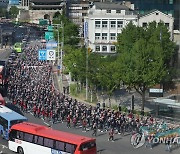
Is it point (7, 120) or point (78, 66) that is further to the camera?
point (78, 66)

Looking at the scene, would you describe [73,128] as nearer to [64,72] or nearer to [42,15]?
[64,72]

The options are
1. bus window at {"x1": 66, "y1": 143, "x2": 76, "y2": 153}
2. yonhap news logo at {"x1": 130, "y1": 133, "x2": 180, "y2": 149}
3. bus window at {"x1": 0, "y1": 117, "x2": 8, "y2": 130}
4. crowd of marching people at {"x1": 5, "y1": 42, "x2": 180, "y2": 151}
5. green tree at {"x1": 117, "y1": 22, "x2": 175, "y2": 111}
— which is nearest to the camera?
bus window at {"x1": 66, "y1": 143, "x2": 76, "y2": 153}

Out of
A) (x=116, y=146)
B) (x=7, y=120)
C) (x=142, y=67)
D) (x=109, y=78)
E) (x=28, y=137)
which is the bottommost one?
(x=116, y=146)

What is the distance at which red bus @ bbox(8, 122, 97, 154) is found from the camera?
20725 mm

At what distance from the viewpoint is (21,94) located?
115 feet

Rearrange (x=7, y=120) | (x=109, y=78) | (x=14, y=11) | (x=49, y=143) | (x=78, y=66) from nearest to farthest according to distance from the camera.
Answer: (x=49, y=143) < (x=7, y=120) < (x=109, y=78) < (x=78, y=66) < (x=14, y=11)

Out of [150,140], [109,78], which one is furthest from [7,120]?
[109,78]

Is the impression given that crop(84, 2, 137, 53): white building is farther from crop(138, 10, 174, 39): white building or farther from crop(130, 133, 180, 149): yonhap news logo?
crop(130, 133, 180, 149): yonhap news logo

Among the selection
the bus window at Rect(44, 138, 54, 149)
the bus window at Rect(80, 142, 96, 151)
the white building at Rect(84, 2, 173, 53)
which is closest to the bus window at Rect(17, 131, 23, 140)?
the bus window at Rect(44, 138, 54, 149)

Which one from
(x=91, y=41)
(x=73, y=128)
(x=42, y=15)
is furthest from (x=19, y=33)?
(x=73, y=128)

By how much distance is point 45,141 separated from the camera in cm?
2189

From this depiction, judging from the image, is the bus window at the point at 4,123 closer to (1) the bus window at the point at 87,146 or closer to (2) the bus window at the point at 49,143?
(2) the bus window at the point at 49,143

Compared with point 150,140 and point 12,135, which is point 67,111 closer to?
point 12,135

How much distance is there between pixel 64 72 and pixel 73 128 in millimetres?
24757
